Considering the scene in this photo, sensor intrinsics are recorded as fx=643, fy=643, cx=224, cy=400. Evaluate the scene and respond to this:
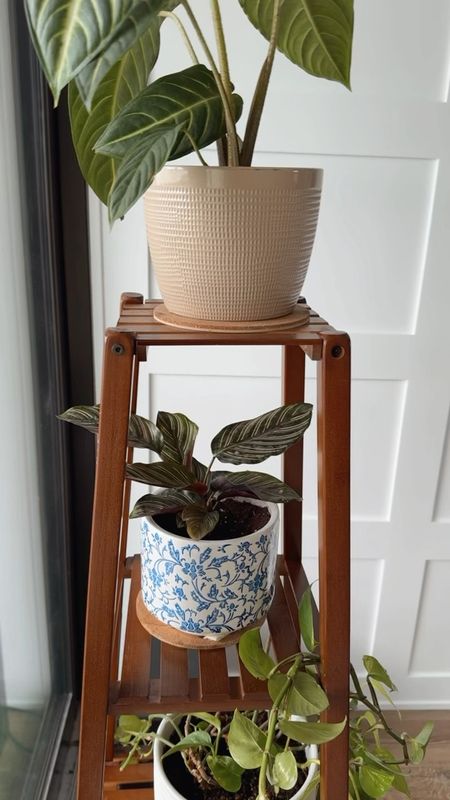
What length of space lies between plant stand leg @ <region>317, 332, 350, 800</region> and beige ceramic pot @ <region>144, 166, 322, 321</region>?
9cm

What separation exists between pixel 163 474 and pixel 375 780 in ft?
1.70

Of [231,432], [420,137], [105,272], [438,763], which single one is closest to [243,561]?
[231,432]

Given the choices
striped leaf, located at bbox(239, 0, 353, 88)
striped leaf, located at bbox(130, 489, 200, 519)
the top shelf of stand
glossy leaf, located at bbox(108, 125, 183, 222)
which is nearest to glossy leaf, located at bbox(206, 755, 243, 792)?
striped leaf, located at bbox(130, 489, 200, 519)

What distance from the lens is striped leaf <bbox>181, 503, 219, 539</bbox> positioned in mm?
688

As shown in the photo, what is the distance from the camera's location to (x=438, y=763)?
1.43 m

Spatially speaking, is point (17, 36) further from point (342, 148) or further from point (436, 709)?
point (436, 709)

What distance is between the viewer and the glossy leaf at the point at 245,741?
2.28 feet

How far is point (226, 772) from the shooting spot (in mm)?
803

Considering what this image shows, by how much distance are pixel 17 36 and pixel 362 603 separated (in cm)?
130

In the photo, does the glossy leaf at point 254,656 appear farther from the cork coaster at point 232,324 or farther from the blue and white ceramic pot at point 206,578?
the cork coaster at point 232,324

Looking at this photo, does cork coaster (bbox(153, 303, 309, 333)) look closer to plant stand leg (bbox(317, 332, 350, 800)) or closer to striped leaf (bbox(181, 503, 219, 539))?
plant stand leg (bbox(317, 332, 350, 800))

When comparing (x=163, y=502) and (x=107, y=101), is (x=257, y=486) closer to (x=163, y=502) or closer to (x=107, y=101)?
(x=163, y=502)

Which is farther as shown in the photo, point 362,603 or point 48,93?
point 362,603

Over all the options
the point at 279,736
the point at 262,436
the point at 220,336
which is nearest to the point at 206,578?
the point at 262,436
